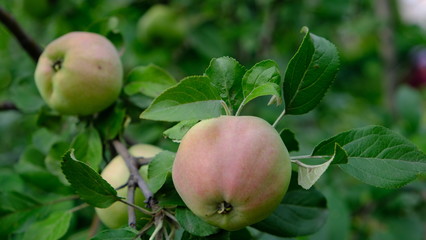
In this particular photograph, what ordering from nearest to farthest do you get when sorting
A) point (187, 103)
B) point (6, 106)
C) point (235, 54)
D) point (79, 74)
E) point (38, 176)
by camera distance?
1. point (187, 103)
2. point (79, 74)
3. point (38, 176)
4. point (6, 106)
5. point (235, 54)

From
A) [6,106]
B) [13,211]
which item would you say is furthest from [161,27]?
[13,211]

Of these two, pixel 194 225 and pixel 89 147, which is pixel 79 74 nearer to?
pixel 89 147

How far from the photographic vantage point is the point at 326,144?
2.31 ft

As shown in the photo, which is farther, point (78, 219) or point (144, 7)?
point (144, 7)

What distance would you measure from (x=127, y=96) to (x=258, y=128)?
0.48 meters

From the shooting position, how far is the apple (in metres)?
1.78

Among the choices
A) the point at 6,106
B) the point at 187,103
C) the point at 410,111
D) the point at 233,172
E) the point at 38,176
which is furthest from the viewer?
the point at 410,111

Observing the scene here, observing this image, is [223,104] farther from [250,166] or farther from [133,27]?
[133,27]

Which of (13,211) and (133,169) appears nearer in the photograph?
(133,169)

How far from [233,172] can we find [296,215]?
32 centimetres

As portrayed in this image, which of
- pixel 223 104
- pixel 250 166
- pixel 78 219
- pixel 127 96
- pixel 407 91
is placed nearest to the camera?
pixel 250 166

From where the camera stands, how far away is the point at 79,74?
35.3 inches

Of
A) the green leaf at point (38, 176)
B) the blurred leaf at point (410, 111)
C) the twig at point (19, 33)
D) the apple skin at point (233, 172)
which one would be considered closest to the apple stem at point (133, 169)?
the apple skin at point (233, 172)

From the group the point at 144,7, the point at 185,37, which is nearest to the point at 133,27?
the point at 144,7
